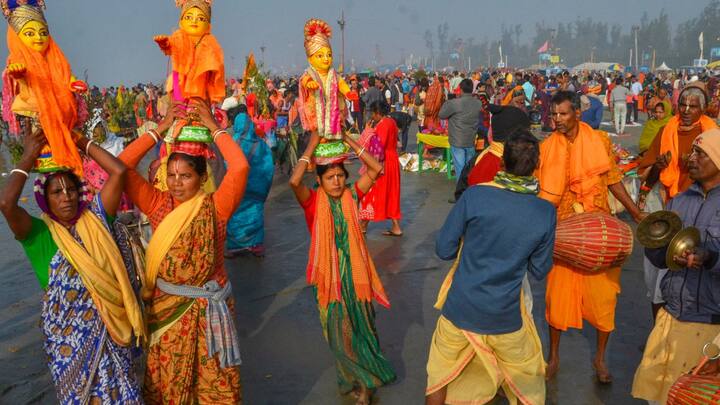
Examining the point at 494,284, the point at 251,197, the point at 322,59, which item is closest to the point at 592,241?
the point at 494,284

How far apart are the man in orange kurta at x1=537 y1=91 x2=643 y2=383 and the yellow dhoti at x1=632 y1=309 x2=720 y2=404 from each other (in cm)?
69

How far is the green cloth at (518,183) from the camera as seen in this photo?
310 cm

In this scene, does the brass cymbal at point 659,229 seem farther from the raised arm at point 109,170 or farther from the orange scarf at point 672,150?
the raised arm at point 109,170

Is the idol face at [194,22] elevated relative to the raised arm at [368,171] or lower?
elevated

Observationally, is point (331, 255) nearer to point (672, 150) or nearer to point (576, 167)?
point (576, 167)

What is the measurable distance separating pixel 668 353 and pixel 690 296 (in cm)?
35

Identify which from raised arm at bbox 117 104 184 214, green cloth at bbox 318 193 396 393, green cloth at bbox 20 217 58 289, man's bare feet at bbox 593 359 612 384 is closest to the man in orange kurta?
man's bare feet at bbox 593 359 612 384

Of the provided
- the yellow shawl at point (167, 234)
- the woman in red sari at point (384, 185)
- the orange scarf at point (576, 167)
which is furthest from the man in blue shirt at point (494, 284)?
the woman in red sari at point (384, 185)

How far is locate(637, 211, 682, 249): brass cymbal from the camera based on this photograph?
10.4ft

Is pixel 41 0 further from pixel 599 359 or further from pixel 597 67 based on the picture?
pixel 597 67

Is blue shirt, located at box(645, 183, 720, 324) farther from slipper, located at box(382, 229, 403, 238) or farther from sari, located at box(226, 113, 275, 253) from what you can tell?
slipper, located at box(382, 229, 403, 238)

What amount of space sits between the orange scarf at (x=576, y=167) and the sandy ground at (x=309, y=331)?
1.33 meters

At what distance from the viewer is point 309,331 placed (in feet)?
17.7

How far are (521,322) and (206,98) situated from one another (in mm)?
2233
